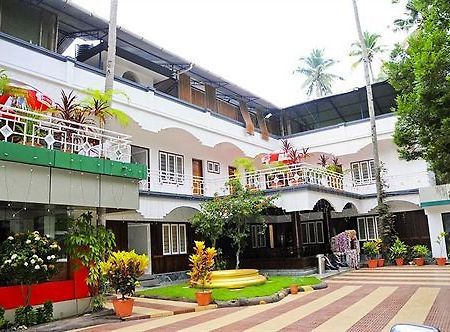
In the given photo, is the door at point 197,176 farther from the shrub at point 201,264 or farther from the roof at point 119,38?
the shrub at point 201,264

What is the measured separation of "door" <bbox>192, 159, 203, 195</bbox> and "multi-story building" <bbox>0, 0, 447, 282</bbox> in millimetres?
58

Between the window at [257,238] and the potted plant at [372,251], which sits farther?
the window at [257,238]

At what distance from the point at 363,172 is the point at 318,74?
20142mm

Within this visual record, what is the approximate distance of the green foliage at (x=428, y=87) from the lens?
7.50 metres

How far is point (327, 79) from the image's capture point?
42219 mm

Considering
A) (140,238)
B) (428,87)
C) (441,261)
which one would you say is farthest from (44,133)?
(441,261)

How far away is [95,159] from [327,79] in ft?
117

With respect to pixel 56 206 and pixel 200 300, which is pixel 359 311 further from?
pixel 56 206

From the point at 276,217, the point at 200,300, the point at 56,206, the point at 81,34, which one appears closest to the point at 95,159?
the point at 56,206

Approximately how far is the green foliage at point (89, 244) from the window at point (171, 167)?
7.33 m

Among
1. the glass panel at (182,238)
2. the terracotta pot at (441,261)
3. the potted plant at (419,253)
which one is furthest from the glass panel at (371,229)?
the glass panel at (182,238)

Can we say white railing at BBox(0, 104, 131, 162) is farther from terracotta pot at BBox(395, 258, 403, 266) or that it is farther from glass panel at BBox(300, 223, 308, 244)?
glass panel at BBox(300, 223, 308, 244)

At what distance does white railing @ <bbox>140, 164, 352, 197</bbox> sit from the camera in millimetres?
17953

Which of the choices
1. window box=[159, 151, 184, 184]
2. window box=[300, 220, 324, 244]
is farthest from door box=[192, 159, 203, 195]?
window box=[300, 220, 324, 244]
